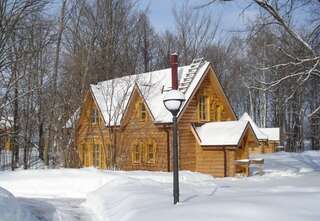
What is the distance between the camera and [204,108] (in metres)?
28.6

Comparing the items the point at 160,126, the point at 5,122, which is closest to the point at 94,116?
the point at 5,122

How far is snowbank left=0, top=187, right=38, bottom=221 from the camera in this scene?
1015 centimetres

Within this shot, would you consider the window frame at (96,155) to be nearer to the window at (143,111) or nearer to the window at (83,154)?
the window at (83,154)

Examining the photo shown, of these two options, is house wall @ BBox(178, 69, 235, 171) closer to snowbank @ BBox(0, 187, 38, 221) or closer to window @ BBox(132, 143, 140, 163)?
window @ BBox(132, 143, 140, 163)

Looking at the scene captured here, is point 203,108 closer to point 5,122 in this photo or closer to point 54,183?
point 54,183

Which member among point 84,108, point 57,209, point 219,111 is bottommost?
point 57,209

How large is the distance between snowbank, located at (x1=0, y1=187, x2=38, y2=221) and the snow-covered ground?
1.08ft

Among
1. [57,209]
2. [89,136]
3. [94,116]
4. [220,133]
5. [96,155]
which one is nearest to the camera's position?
[57,209]

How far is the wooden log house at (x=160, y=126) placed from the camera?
2661 centimetres

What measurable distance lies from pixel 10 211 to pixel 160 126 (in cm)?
1702

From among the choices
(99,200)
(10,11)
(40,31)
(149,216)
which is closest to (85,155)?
(40,31)

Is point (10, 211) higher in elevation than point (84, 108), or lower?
lower

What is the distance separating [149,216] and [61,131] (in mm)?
20324

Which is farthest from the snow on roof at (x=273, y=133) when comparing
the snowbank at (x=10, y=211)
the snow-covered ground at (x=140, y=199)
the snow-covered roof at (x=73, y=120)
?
the snowbank at (x=10, y=211)
